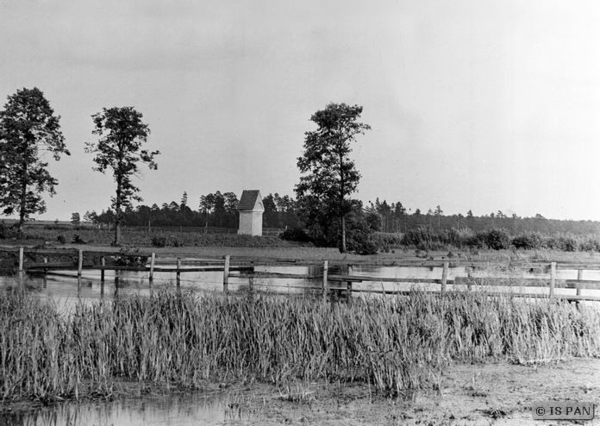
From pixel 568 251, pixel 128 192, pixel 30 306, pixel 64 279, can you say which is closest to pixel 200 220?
pixel 128 192

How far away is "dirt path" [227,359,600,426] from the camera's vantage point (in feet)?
30.5

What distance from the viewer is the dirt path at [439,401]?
30.5ft

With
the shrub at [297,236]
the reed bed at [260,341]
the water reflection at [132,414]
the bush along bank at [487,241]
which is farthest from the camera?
the shrub at [297,236]

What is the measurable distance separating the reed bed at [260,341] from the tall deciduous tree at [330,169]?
3946cm

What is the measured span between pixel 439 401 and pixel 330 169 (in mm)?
45613

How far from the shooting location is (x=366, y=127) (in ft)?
187

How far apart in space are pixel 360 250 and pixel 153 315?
43.4 metres

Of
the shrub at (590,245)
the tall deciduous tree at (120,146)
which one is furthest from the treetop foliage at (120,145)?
the shrub at (590,245)

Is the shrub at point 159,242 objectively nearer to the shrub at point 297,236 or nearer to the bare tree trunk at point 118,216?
the bare tree trunk at point 118,216

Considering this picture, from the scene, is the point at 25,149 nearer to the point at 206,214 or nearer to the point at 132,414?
the point at 132,414

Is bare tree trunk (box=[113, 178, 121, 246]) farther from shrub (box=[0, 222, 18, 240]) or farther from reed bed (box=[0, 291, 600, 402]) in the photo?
reed bed (box=[0, 291, 600, 402])

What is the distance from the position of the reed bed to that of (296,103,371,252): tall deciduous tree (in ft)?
129

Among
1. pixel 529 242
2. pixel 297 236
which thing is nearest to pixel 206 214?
pixel 297 236

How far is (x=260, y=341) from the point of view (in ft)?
39.8
